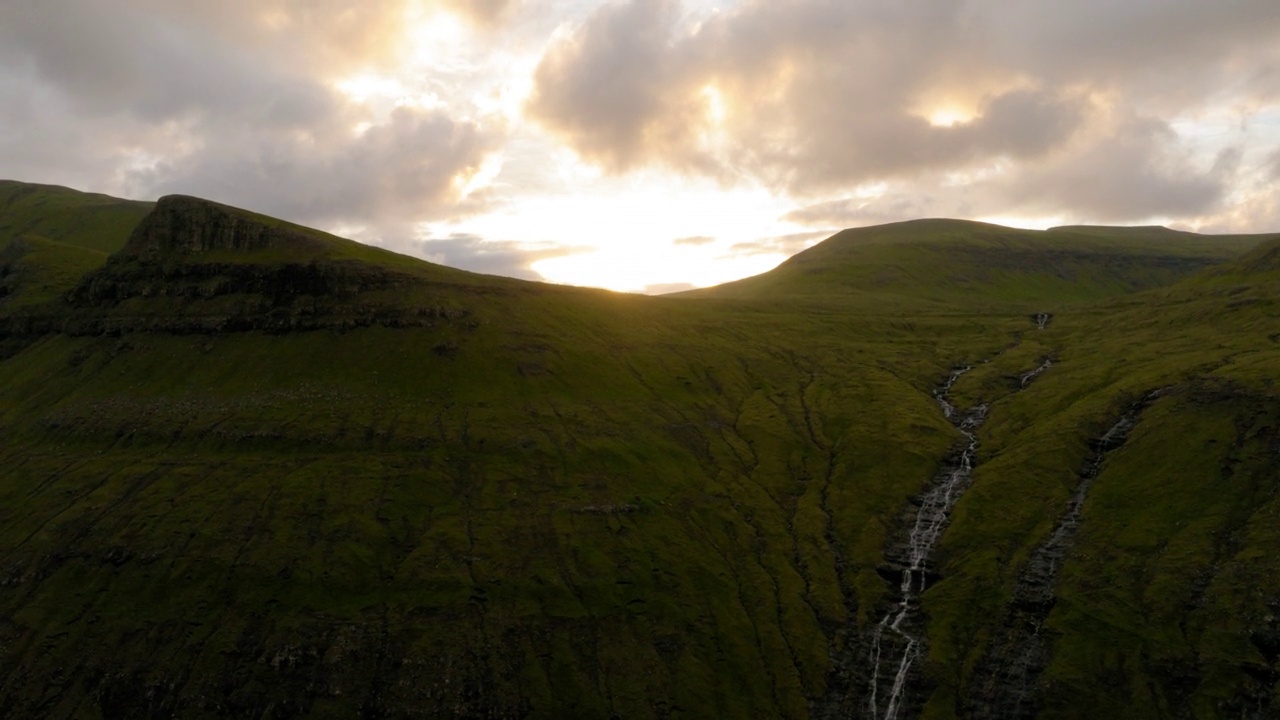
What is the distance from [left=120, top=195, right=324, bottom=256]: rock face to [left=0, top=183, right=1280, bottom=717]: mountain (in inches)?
35.4

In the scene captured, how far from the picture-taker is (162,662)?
344 ft

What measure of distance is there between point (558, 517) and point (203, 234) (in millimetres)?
126239

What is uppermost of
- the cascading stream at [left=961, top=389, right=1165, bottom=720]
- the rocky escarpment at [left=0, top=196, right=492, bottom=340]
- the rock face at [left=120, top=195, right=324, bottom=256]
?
the rock face at [left=120, top=195, right=324, bottom=256]

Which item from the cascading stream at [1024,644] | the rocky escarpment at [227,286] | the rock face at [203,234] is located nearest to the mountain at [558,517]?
the cascading stream at [1024,644]

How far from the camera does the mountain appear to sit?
103 metres

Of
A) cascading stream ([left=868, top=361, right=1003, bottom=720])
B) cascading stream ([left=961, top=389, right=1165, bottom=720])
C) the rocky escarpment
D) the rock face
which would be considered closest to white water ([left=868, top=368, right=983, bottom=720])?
cascading stream ([left=868, top=361, right=1003, bottom=720])

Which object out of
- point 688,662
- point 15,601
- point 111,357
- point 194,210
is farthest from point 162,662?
point 194,210

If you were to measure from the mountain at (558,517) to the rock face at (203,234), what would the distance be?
2.95 ft

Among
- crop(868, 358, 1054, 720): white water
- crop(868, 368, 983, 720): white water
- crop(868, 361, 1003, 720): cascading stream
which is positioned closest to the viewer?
crop(868, 361, 1003, 720): cascading stream

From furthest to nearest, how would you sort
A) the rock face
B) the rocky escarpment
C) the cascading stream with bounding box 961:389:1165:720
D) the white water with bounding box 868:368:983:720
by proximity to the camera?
the rock face < the rocky escarpment < the white water with bounding box 868:368:983:720 < the cascading stream with bounding box 961:389:1165:720

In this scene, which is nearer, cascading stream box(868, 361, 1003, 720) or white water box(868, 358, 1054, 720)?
cascading stream box(868, 361, 1003, 720)

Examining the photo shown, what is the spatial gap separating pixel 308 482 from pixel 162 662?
36372 millimetres

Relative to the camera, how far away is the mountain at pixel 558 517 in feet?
339

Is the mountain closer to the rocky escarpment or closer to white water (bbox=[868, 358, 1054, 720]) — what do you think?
white water (bbox=[868, 358, 1054, 720])
